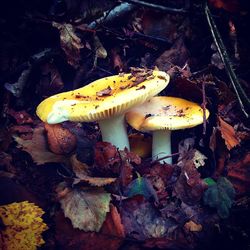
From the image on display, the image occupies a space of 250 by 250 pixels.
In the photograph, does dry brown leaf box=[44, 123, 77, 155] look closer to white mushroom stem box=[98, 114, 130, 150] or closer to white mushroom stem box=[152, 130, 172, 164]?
white mushroom stem box=[98, 114, 130, 150]

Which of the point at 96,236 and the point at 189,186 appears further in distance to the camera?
the point at 189,186

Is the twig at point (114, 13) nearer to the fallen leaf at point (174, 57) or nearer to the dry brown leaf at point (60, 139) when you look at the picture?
the fallen leaf at point (174, 57)

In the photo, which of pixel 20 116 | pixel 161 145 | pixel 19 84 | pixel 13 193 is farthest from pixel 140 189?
pixel 19 84

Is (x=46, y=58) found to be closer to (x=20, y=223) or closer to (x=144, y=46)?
(x=144, y=46)

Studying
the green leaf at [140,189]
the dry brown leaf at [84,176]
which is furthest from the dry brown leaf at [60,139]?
the green leaf at [140,189]

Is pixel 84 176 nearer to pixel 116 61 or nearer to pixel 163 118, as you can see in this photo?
pixel 163 118

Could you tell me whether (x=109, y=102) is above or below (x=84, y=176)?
above
